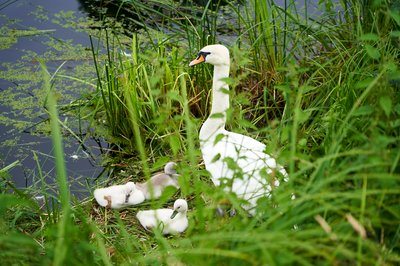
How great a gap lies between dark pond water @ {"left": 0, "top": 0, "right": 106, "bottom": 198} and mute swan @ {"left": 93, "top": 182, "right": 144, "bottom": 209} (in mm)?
281

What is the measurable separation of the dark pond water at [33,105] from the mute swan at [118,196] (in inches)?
11.1

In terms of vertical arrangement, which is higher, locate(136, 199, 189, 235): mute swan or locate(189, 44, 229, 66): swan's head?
locate(189, 44, 229, 66): swan's head

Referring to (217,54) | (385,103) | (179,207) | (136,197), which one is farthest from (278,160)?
(136,197)

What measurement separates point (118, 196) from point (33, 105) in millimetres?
1387

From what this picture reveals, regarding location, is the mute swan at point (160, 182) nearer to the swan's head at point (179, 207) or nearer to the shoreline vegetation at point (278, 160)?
the shoreline vegetation at point (278, 160)

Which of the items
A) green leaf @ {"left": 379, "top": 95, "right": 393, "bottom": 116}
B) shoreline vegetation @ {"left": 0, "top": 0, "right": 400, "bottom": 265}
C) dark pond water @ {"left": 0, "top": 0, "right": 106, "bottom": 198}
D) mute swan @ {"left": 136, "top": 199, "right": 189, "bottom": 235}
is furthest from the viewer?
dark pond water @ {"left": 0, "top": 0, "right": 106, "bottom": 198}

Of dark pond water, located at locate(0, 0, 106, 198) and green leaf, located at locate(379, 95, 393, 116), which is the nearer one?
green leaf, located at locate(379, 95, 393, 116)

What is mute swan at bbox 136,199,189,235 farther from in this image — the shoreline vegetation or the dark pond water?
the dark pond water

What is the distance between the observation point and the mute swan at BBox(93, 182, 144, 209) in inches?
128

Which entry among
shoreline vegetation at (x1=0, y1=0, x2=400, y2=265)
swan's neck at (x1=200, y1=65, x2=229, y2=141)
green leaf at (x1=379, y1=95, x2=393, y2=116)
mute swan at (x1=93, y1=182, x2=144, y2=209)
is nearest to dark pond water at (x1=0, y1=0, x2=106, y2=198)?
shoreline vegetation at (x1=0, y1=0, x2=400, y2=265)

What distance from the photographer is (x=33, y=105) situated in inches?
170

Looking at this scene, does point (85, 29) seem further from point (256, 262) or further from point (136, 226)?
point (256, 262)

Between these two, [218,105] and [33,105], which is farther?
[33,105]

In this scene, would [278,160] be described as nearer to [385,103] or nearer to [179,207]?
[385,103]
